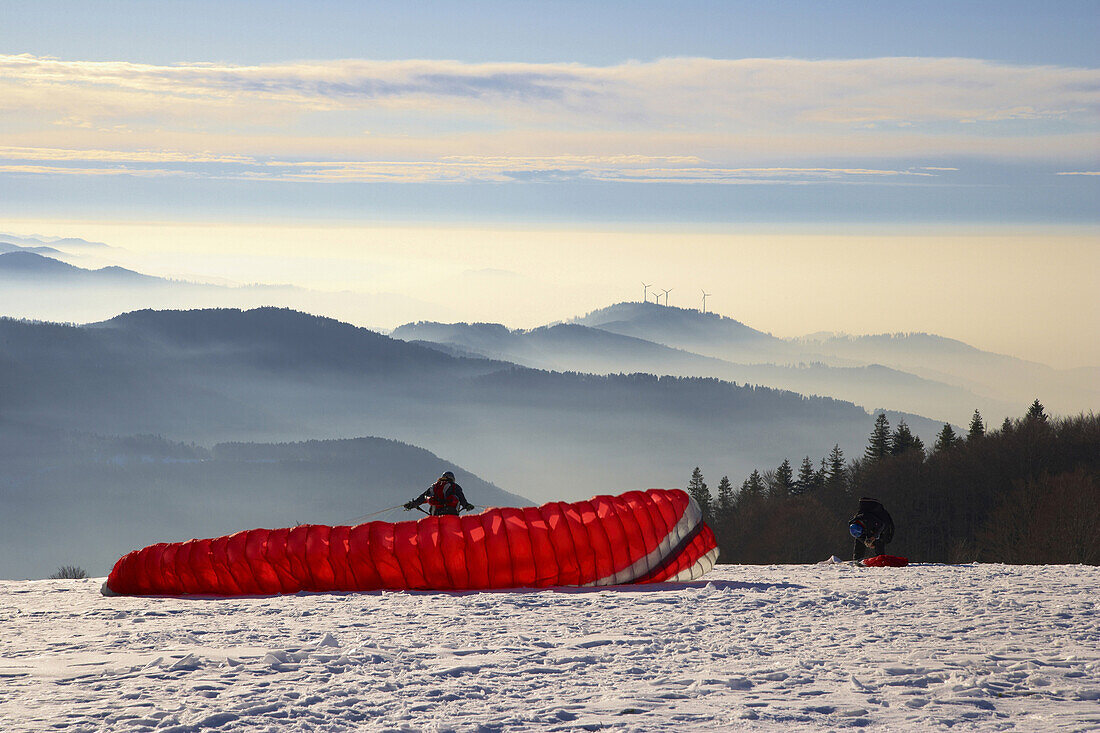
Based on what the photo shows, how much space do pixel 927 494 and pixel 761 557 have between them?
37.6 ft

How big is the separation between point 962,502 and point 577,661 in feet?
199

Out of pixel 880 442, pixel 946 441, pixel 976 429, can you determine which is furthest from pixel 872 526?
pixel 880 442

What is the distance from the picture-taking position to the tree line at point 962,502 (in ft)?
180

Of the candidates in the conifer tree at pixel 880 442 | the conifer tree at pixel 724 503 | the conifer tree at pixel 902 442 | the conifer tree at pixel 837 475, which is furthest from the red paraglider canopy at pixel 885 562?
the conifer tree at pixel 880 442

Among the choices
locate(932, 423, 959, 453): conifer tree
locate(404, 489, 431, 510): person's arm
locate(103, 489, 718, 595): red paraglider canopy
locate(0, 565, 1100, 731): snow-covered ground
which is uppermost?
locate(932, 423, 959, 453): conifer tree

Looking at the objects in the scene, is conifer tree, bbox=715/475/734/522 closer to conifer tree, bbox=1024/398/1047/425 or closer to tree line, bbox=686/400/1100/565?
tree line, bbox=686/400/1100/565

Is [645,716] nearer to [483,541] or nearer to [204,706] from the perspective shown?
[204,706]

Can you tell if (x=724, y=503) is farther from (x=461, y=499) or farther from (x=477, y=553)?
(x=477, y=553)

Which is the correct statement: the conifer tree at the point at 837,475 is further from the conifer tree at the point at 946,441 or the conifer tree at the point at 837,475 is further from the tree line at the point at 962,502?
the conifer tree at the point at 946,441

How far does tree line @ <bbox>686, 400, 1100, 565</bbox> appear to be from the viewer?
5494 cm

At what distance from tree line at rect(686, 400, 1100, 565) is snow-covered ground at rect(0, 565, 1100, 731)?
141 ft

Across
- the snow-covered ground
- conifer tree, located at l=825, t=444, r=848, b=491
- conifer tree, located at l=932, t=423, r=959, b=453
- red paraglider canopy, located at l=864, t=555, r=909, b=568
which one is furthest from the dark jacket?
conifer tree, located at l=932, t=423, r=959, b=453

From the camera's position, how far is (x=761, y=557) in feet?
219

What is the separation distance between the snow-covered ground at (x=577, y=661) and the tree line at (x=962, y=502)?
42.8 metres
